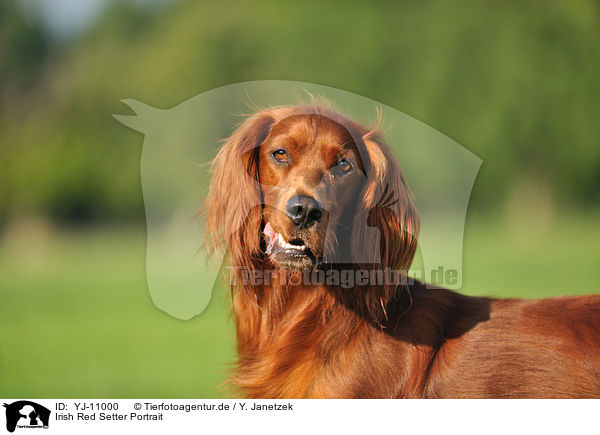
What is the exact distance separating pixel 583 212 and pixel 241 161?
10.8ft

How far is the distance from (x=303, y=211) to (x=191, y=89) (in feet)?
5.35

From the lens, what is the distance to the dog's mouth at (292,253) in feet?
9.89

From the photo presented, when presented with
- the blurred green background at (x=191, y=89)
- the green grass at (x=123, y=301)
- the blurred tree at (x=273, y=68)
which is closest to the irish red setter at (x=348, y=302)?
the green grass at (x=123, y=301)

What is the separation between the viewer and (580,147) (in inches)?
197

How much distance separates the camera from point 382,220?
3.23 metres

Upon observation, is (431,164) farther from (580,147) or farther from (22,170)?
(22,170)

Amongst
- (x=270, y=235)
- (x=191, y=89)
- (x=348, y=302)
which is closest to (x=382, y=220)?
(x=348, y=302)

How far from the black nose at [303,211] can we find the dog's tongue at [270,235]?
0.65 feet

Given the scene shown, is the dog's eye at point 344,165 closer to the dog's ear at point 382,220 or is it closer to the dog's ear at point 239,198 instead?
the dog's ear at point 382,220

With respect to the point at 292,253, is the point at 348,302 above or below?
below

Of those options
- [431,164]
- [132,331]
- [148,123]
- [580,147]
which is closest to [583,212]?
[580,147]
